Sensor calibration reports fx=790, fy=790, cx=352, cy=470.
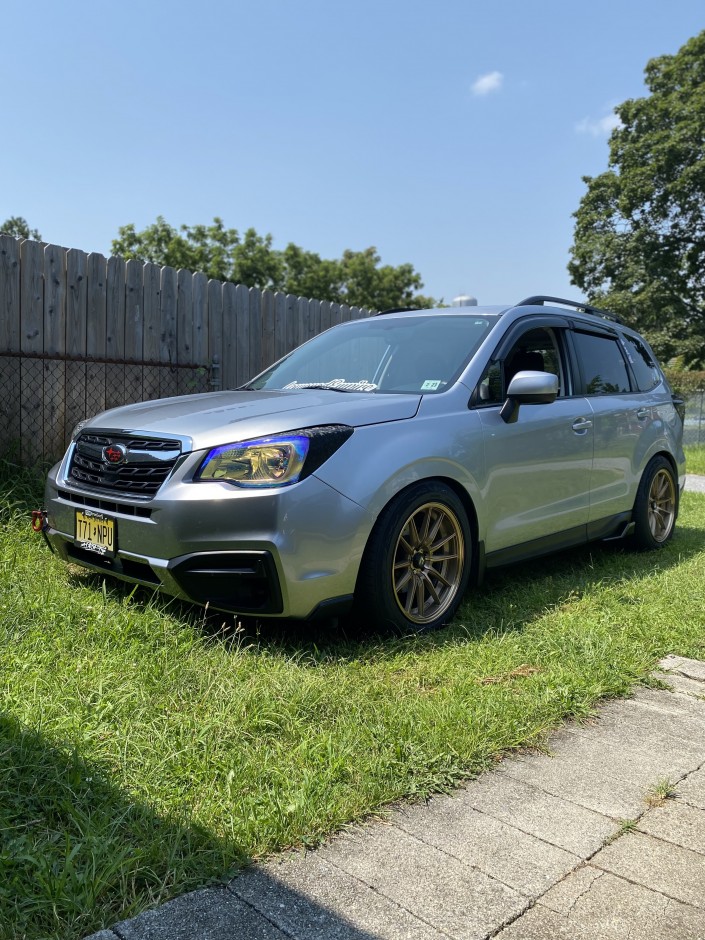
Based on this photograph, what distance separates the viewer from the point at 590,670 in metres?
3.44

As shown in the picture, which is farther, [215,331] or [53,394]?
[215,331]

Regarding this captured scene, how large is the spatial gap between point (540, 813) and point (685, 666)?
1607 mm

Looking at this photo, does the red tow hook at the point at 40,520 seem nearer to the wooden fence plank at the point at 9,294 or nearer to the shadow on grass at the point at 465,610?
the shadow on grass at the point at 465,610

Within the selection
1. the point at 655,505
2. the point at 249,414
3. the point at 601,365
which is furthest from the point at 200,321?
the point at 655,505

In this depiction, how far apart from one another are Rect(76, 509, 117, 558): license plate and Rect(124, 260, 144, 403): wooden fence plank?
318 cm

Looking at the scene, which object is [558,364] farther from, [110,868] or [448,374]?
[110,868]

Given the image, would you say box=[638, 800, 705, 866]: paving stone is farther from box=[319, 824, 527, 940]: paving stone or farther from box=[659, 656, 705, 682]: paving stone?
box=[659, 656, 705, 682]: paving stone

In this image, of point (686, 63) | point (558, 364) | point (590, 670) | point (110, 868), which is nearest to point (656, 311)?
point (686, 63)

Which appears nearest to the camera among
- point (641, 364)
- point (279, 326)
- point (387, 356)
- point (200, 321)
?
point (387, 356)

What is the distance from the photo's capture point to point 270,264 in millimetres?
46625

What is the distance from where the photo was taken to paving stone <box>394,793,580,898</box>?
2.05 metres

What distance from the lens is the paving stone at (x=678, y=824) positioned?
2.23 metres

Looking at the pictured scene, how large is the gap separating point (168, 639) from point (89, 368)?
3.78m

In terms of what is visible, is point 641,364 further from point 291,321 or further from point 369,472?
point 291,321
